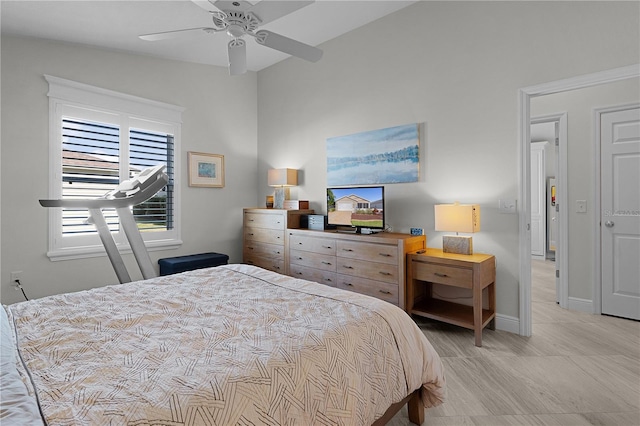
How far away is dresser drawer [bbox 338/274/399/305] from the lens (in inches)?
121

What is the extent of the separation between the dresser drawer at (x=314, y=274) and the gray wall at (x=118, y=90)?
142 centimetres

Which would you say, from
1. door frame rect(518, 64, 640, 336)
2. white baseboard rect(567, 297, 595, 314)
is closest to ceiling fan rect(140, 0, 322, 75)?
door frame rect(518, 64, 640, 336)

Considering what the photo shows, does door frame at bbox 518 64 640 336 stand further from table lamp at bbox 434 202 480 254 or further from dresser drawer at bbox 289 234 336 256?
dresser drawer at bbox 289 234 336 256

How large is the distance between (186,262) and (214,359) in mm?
3113

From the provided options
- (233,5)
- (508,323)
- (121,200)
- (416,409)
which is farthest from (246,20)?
(508,323)

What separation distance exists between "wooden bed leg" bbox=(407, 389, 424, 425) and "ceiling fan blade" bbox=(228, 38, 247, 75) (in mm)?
2547

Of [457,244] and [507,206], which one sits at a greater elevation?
[507,206]

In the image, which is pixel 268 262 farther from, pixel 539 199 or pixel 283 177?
pixel 539 199

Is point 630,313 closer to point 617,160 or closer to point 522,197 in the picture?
point 617,160

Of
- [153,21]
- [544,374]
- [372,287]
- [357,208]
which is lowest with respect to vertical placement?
[544,374]

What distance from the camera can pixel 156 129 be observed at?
165 inches

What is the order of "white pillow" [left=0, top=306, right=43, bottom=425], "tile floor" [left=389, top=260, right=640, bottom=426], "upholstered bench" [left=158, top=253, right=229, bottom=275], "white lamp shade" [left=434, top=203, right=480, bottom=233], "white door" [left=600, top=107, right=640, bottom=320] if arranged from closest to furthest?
"white pillow" [left=0, top=306, right=43, bottom=425] → "tile floor" [left=389, top=260, right=640, bottom=426] → "white lamp shade" [left=434, top=203, right=480, bottom=233] → "white door" [left=600, top=107, right=640, bottom=320] → "upholstered bench" [left=158, top=253, right=229, bottom=275]

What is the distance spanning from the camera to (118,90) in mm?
3889

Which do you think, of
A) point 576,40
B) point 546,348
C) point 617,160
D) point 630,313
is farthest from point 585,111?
point 546,348
